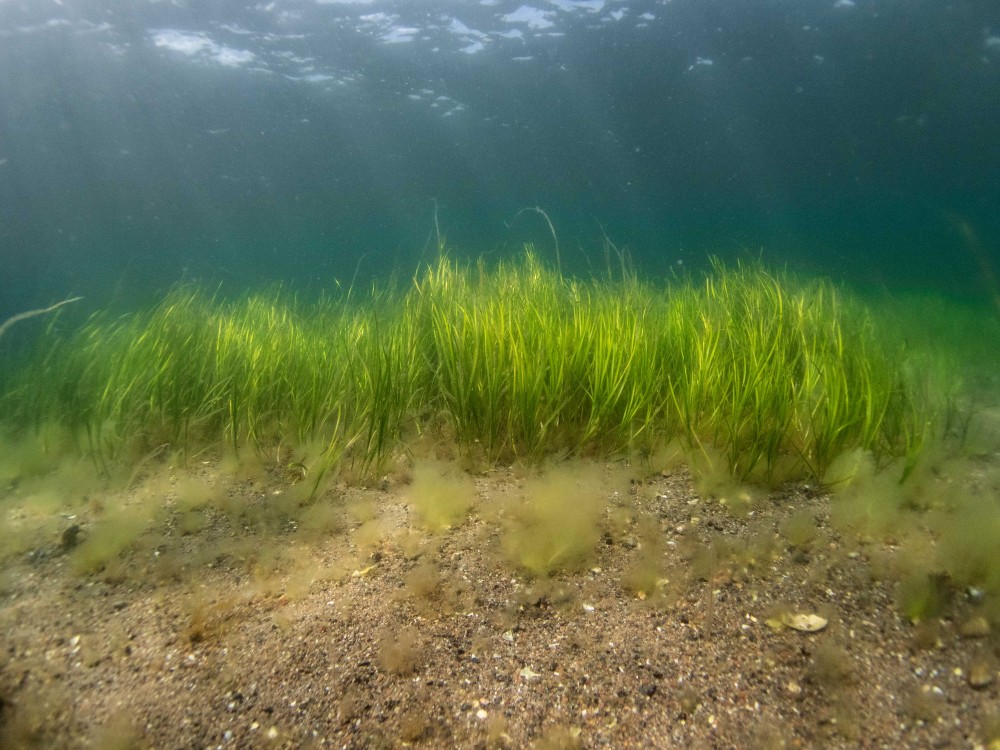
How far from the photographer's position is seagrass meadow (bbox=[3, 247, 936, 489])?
3.03 m

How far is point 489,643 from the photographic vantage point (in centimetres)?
200

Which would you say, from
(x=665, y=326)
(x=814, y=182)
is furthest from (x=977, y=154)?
(x=665, y=326)

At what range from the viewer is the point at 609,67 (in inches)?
984

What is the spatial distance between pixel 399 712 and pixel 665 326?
3.20m

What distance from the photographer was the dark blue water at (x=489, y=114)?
20.7 meters

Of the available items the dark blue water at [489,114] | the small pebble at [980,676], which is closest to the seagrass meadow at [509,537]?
the small pebble at [980,676]

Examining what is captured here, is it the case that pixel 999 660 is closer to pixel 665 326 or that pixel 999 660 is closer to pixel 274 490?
pixel 665 326

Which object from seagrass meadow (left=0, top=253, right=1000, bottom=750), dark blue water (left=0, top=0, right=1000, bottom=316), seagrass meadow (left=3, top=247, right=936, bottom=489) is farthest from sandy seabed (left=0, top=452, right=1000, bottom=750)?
dark blue water (left=0, top=0, right=1000, bottom=316)

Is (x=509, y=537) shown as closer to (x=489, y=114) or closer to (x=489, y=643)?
(x=489, y=643)

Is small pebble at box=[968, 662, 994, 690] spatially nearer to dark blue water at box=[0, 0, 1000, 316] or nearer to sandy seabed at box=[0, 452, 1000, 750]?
sandy seabed at box=[0, 452, 1000, 750]

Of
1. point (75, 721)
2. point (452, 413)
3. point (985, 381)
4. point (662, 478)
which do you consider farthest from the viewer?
point (985, 381)

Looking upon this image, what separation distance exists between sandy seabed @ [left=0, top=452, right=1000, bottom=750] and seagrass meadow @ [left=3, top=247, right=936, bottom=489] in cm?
62

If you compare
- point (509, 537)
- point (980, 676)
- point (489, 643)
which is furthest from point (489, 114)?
point (980, 676)

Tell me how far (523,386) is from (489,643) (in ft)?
5.05
